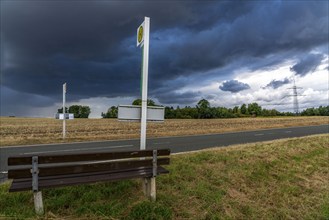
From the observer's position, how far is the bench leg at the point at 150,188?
4.81 m

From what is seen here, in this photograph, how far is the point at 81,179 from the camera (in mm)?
4266

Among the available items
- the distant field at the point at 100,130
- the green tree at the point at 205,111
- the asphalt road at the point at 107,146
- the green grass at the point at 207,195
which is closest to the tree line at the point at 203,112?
the green tree at the point at 205,111

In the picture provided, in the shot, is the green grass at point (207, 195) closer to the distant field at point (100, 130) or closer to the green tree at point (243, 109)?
the distant field at point (100, 130)

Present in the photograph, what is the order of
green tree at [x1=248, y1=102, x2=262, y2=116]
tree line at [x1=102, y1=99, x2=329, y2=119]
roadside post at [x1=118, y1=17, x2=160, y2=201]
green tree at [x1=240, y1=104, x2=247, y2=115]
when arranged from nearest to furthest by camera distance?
→ 1. roadside post at [x1=118, y1=17, x2=160, y2=201]
2. tree line at [x1=102, y1=99, x2=329, y2=119]
3. green tree at [x1=248, y1=102, x2=262, y2=116]
4. green tree at [x1=240, y1=104, x2=247, y2=115]

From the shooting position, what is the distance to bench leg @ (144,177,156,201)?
481cm

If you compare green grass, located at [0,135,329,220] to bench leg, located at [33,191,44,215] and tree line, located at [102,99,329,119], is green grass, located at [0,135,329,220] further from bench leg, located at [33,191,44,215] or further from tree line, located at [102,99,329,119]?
tree line, located at [102,99,329,119]

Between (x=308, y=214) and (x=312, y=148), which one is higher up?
(x=312, y=148)

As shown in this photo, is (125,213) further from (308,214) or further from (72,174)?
(308,214)

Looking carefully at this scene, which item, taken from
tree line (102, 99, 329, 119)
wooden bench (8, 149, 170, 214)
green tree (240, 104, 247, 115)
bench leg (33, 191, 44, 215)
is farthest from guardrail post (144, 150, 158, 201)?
green tree (240, 104, 247, 115)

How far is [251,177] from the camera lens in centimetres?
685

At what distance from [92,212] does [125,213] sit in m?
0.54

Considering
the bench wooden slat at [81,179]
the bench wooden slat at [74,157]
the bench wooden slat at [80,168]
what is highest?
the bench wooden slat at [74,157]

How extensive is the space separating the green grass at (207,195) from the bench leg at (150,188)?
0.12 metres

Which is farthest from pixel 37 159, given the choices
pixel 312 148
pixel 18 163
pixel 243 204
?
pixel 312 148
